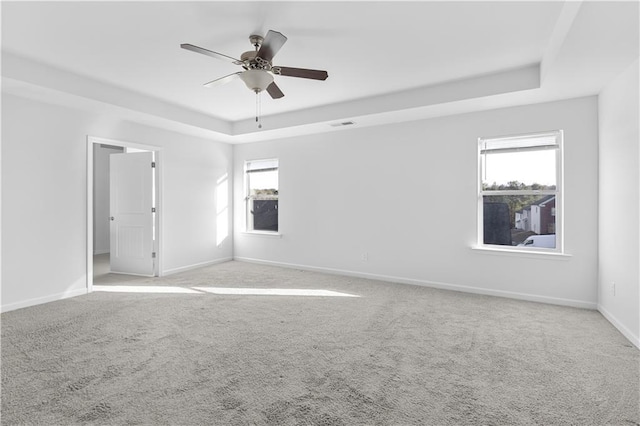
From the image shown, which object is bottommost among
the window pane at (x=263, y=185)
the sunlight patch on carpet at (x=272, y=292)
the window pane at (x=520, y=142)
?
the sunlight patch on carpet at (x=272, y=292)

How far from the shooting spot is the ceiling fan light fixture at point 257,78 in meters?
2.78

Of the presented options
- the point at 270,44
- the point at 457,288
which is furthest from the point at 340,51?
the point at 457,288

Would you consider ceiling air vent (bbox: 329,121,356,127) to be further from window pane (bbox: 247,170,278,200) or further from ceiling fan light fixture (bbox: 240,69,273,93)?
ceiling fan light fixture (bbox: 240,69,273,93)

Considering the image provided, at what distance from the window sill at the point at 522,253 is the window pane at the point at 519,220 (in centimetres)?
13

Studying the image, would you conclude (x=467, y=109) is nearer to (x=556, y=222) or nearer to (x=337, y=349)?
(x=556, y=222)

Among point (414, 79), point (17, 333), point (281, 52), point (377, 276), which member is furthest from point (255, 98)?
point (17, 333)

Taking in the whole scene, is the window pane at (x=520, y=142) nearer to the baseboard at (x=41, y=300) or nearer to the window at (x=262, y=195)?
the window at (x=262, y=195)

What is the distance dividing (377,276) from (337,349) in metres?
2.54

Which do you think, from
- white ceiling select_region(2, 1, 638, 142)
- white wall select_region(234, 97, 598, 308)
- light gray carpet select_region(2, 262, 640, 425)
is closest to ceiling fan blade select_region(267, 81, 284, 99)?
white ceiling select_region(2, 1, 638, 142)

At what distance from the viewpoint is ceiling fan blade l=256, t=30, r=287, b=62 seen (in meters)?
2.35

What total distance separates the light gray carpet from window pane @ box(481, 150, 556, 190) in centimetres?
148

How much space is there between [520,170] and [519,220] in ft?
2.09

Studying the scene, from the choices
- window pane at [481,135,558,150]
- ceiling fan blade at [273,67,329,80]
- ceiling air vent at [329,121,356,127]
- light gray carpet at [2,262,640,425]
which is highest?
ceiling air vent at [329,121,356,127]

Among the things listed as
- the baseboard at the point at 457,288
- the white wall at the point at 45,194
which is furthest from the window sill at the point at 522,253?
the white wall at the point at 45,194
